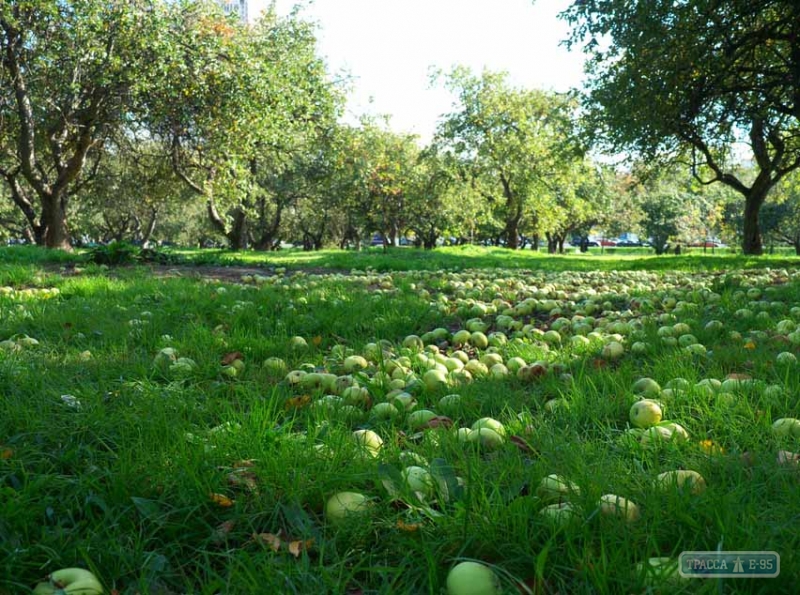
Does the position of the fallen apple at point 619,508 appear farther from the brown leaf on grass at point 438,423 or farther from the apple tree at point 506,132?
the apple tree at point 506,132

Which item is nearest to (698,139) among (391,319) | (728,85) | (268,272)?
(728,85)

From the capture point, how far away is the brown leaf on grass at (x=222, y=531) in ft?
5.39

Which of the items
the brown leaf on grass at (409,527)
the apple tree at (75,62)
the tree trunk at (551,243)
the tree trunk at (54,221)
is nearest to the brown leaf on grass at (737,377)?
the brown leaf on grass at (409,527)

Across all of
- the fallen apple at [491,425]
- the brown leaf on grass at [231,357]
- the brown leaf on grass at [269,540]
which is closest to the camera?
the brown leaf on grass at [269,540]

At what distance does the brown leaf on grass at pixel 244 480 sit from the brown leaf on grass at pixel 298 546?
1.02ft

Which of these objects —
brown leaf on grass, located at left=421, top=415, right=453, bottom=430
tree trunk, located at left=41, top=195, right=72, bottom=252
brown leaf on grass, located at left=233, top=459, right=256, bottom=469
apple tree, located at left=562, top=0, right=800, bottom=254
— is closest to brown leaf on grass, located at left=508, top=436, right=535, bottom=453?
brown leaf on grass, located at left=421, top=415, right=453, bottom=430

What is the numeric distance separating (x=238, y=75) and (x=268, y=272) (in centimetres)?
602

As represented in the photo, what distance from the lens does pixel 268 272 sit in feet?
36.0

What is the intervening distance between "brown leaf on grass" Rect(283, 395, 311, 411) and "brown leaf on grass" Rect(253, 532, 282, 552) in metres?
1.09

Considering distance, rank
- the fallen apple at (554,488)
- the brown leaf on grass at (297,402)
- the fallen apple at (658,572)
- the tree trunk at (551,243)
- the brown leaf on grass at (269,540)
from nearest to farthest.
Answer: the fallen apple at (658,572)
the brown leaf on grass at (269,540)
the fallen apple at (554,488)
the brown leaf on grass at (297,402)
the tree trunk at (551,243)

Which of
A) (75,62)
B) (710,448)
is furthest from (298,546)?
(75,62)

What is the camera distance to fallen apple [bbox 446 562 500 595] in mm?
1318

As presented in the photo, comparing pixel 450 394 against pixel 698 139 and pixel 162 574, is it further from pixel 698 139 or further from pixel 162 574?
pixel 698 139

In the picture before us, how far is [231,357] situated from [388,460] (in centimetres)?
202
